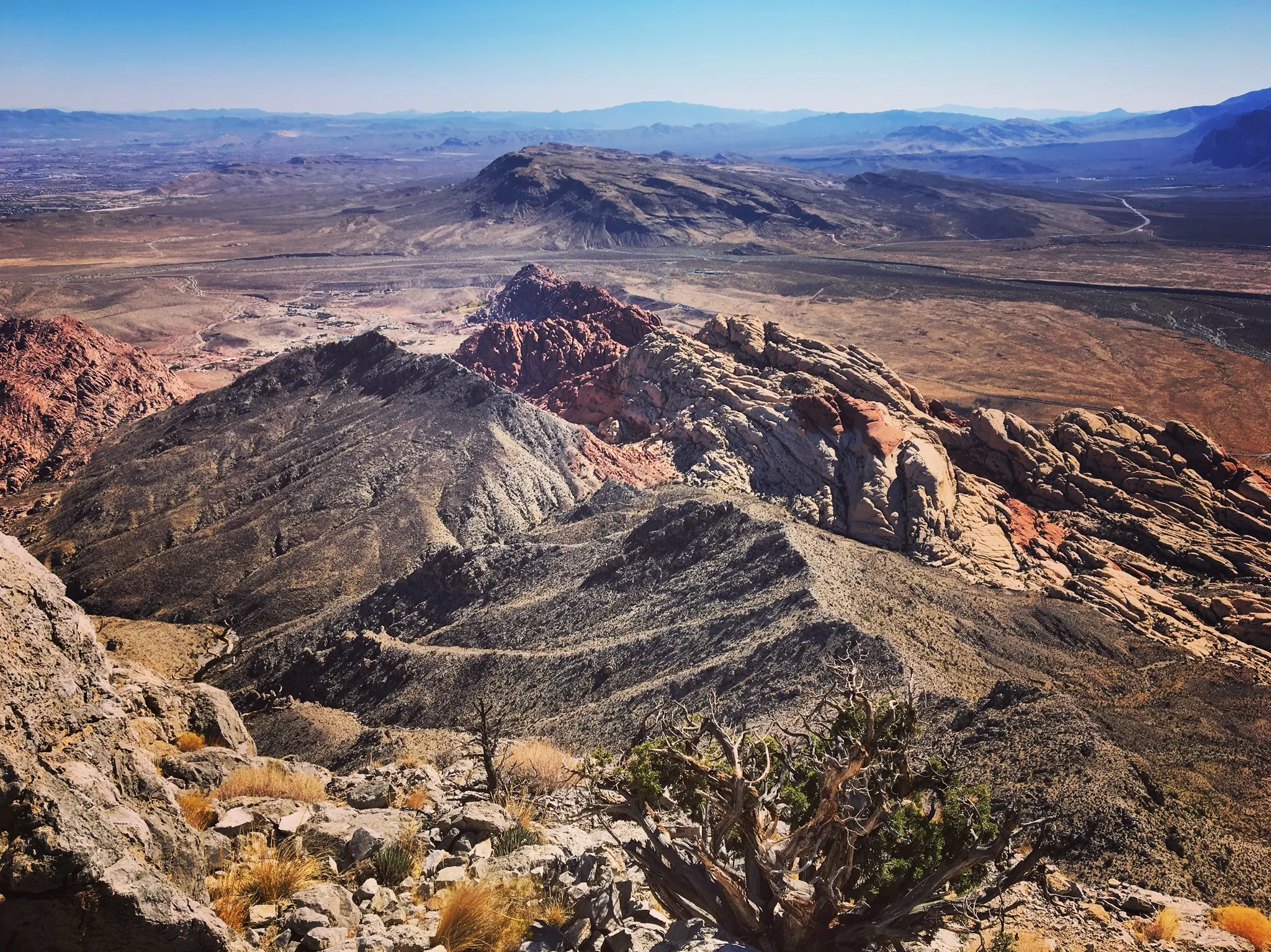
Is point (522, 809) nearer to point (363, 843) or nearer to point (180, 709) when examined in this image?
point (363, 843)

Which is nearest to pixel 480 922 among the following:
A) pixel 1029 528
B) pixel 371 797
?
pixel 371 797

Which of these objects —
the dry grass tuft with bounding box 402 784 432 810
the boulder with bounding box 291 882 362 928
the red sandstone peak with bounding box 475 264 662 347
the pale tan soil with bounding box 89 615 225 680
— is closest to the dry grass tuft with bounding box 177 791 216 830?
the boulder with bounding box 291 882 362 928

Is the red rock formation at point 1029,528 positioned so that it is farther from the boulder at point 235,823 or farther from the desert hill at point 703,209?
the desert hill at point 703,209

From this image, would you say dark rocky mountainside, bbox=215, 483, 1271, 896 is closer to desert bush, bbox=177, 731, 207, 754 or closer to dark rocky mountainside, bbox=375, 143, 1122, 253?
desert bush, bbox=177, 731, 207, 754

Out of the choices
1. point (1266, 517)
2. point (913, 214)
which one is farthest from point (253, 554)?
point (913, 214)

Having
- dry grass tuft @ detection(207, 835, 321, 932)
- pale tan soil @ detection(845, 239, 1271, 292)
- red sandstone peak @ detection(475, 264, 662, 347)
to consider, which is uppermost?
pale tan soil @ detection(845, 239, 1271, 292)

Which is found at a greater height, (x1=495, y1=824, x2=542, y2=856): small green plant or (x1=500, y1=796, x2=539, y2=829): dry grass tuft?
(x1=495, y1=824, x2=542, y2=856): small green plant
